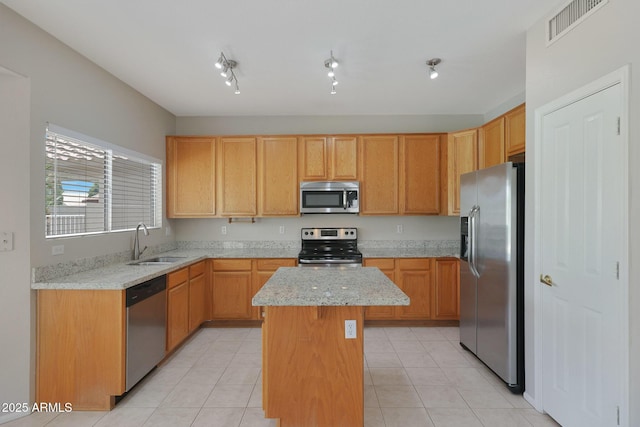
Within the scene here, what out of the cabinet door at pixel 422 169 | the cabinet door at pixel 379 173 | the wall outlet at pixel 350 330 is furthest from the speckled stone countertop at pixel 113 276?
the cabinet door at pixel 422 169

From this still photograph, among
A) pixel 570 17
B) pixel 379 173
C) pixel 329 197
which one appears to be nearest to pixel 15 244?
pixel 329 197

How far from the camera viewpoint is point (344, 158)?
4055 mm

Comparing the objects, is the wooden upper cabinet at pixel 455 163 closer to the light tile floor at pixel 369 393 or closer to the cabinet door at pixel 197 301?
the light tile floor at pixel 369 393

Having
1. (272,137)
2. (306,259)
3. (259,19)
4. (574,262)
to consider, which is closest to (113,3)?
(259,19)

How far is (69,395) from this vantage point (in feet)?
7.32

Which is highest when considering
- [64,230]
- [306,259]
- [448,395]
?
[64,230]

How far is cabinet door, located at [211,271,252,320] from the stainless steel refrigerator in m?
2.50

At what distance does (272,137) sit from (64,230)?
2400mm

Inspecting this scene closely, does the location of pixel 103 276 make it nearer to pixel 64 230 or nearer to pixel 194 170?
pixel 64 230

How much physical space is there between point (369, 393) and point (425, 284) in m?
1.75

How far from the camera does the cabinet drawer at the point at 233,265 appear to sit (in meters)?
3.84

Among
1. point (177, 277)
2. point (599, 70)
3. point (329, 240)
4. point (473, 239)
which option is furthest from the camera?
point (329, 240)

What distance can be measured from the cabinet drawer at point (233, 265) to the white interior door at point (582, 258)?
2.97m

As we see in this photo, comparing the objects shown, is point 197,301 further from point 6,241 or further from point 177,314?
point 6,241
